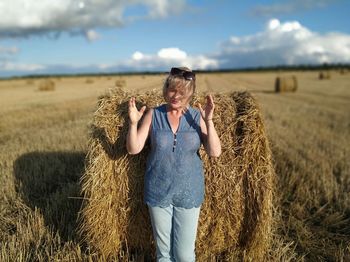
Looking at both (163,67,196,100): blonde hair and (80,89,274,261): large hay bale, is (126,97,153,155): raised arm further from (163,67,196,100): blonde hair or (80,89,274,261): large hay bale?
(80,89,274,261): large hay bale

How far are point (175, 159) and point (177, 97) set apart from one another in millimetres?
530

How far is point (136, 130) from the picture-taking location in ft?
11.9

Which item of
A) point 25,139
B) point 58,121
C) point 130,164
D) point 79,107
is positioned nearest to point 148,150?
point 130,164

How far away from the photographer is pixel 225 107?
4492 mm

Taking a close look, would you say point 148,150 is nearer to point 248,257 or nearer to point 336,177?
point 248,257

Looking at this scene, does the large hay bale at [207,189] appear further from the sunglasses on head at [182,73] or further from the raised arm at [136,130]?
the sunglasses on head at [182,73]

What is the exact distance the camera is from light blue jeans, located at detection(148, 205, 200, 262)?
3.64m

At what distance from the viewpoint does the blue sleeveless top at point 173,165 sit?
142 inches

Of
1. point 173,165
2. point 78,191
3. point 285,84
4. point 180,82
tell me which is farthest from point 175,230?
point 285,84

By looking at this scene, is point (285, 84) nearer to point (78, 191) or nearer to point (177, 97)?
point (78, 191)

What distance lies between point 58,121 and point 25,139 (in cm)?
350

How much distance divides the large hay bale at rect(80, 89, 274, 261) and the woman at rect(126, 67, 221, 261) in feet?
1.83

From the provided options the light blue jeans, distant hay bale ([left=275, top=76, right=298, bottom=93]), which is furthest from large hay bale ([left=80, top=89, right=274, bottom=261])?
distant hay bale ([left=275, top=76, right=298, bottom=93])

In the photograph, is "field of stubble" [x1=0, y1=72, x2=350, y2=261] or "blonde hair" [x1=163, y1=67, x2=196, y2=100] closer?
"blonde hair" [x1=163, y1=67, x2=196, y2=100]
